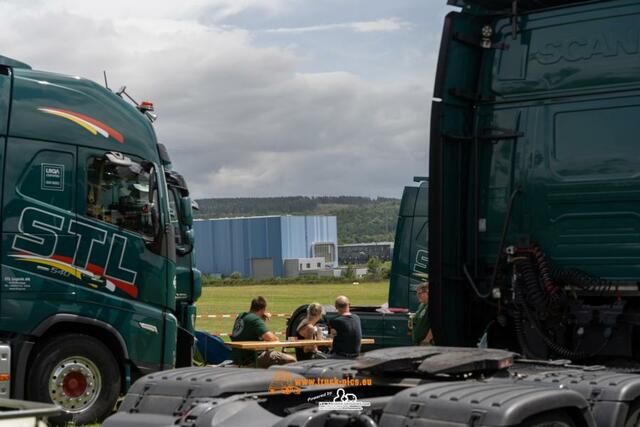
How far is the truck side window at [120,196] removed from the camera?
10469 mm

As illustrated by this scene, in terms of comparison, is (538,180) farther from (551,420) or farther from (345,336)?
(345,336)

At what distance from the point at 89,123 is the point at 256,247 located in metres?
87.3

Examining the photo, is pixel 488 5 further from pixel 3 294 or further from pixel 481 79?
pixel 3 294

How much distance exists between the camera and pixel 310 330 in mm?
13898

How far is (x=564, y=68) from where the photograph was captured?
7.22 m

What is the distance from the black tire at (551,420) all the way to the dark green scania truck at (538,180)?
186cm

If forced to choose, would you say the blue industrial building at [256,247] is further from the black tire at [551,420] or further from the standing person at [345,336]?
the black tire at [551,420]

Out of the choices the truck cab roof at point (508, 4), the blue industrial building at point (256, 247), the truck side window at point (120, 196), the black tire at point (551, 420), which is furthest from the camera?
the blue industrial building at point (256, 247)

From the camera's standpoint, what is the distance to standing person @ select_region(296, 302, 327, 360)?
13.6m

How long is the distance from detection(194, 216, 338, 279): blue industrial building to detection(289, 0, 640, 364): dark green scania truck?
87.9m

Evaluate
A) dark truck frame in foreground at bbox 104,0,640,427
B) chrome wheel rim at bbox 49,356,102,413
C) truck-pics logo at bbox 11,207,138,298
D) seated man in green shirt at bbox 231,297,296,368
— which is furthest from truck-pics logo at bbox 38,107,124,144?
Answer: dark truck frame in foreground at bbox 104,0,640,427

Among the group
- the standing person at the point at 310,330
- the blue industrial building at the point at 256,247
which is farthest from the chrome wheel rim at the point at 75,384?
the blue industrial building at the point at 256,247

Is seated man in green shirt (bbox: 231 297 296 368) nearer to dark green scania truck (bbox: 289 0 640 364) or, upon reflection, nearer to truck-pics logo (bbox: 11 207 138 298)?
truck-pics logo (bbox: 11 207 138 298)

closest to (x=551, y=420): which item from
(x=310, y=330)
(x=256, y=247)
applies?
(x=310, y=330)
